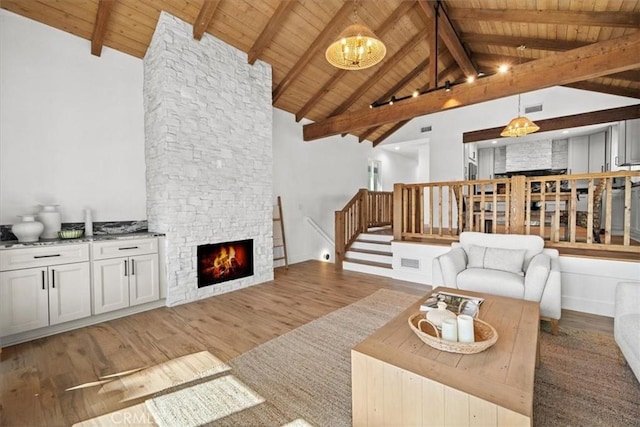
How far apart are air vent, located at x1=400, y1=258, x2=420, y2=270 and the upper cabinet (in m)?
4.96

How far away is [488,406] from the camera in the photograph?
4.03 ft

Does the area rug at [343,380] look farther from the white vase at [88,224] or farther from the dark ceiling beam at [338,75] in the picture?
the dark ceiling beam at [338,75]

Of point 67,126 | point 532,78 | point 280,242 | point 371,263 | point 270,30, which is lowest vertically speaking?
point 371,263

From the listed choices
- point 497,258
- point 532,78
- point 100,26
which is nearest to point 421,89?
point 532,78

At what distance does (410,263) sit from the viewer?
4922mm

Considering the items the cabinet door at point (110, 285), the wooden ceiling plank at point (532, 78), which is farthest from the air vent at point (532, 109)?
the cabinet door at point (110, 285)

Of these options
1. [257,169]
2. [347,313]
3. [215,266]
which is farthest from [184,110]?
[347,313]

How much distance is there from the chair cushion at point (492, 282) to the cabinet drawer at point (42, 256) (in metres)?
4.36

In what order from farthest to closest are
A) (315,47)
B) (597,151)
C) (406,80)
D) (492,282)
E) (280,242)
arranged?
(597,151) < (406,80) < (280,242) < (315,47) < (492,282)

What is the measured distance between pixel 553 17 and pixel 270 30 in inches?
151

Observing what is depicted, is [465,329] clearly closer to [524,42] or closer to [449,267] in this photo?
[449,267]

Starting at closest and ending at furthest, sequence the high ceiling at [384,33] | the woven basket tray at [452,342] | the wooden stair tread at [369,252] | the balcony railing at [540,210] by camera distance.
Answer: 1. the woven basket tray at [452,342]
2. the high ceiling at [384,33]
3. the balcony railing at [540,210]
4. the wooden stair tread at [369,252]

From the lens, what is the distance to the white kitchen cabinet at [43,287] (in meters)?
2.74

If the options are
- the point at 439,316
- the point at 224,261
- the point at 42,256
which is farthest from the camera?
the point at 224,261
